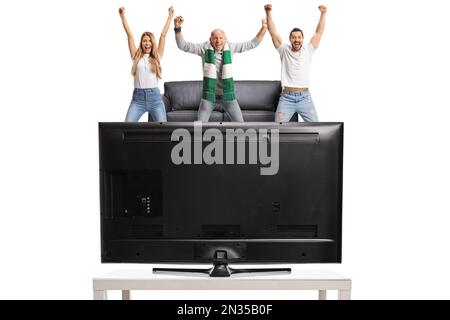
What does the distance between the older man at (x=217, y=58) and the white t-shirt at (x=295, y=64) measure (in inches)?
9.0

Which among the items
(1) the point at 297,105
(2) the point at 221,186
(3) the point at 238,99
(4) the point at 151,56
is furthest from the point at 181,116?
(2) the point at 221,186

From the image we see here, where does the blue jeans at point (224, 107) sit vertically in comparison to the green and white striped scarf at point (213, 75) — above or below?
below

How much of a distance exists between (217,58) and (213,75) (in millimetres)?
114

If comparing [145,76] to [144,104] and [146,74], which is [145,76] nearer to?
[146,74]

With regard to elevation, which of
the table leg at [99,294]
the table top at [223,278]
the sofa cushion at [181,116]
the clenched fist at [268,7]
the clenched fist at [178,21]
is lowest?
the table leg at [99,294]

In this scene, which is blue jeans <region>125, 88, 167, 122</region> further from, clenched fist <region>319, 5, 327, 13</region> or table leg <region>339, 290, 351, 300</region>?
table leg <region>339, 290, 351, 300</region>

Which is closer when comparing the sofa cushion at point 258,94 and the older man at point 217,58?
the older man at point 217,58

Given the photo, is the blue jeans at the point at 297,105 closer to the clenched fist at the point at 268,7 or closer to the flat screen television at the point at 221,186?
the clenched fist at the point at 268,7

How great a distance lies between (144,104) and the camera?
4301 millimetres

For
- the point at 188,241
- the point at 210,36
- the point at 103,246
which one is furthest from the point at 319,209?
the point at 210,36

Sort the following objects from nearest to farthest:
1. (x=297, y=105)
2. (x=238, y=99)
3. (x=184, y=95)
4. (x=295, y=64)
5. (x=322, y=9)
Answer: (x=322, y=9) < (x=295, y=64) < (x=297, y=105) < (x=238, y=99) < (x=184, y=95)

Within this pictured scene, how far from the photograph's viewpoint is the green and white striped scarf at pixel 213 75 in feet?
12.8

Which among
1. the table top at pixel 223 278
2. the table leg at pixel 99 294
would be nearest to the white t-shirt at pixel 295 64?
the table top at pixel 223 278

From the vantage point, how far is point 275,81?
4730 mm
